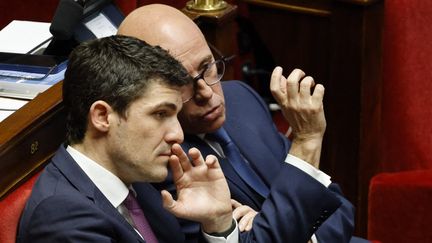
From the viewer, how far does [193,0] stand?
4.84 ft

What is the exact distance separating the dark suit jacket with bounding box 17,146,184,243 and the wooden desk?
0.05 metres

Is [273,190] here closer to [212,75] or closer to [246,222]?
[246,222]

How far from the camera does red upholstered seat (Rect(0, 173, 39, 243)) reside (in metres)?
0.87

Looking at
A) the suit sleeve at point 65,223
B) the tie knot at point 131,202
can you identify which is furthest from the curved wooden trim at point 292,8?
the suit sleeve at point 65,223

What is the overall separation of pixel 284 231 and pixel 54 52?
1.36ft

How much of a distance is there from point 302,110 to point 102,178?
27 centimetres

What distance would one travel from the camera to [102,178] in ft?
2.93

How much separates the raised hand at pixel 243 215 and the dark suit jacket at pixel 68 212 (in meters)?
0.16

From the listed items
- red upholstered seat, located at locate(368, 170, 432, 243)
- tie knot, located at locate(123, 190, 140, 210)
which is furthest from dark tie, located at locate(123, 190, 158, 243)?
red upholstered seat, located at locate(368, 170, 432, 243)

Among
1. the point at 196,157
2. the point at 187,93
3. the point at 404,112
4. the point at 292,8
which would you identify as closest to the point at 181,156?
the point at 196,157

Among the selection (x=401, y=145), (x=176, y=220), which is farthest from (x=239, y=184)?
(x=401, y=145)

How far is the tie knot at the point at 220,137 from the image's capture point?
3.67 feet

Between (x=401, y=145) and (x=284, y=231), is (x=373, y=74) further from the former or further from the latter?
(x=284, y=231)

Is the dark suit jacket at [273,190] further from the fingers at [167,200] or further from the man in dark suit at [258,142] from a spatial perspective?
the fingers at [167,200]
